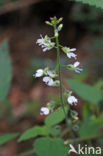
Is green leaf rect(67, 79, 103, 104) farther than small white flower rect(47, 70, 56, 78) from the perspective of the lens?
Yes

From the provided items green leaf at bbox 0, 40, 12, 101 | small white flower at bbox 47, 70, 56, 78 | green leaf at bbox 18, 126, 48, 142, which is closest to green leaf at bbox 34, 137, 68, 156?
green leaf at bbox 18, 126, 48, 142

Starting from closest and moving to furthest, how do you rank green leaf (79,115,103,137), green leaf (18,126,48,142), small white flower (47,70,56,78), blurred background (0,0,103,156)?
small white flower (47,70,56,78), green leaf (18,126,48,142), green leaf (79,115,103,137), blurred background (0,0,103,156)

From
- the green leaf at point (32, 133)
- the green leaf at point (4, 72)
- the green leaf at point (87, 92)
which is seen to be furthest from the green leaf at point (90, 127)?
the green leaf at point (4, 72)

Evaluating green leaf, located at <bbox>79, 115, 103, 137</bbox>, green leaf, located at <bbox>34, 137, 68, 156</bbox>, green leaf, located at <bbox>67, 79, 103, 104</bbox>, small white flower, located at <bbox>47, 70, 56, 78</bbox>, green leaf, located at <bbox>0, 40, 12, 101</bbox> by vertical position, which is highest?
green leaf, located at <bbox>0, 40, 12, 101</bbox>

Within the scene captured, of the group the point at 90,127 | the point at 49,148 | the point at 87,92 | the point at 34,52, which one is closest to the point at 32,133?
the point at 49,148

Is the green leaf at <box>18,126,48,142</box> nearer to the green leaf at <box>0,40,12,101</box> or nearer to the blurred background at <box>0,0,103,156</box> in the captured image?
the green leaf at <box>0,40,12,101</box>

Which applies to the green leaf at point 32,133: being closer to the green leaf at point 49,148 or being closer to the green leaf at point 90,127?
the green leaf at point 49,148

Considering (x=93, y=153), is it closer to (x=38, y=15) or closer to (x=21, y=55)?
(x=21, y=55)
